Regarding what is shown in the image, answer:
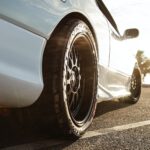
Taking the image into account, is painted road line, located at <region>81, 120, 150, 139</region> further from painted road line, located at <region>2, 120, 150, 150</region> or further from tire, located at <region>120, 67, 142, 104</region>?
tire, located at <region>120, 67, 142, 104</region>

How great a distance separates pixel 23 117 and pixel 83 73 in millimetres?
741

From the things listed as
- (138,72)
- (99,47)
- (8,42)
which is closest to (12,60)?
(8,42)

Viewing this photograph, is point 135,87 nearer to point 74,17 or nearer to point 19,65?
point 74,17

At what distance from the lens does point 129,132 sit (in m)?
3.63

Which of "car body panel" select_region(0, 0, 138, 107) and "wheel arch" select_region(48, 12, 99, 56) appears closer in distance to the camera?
"car body panel" select_region(0, 0, 138, 107)

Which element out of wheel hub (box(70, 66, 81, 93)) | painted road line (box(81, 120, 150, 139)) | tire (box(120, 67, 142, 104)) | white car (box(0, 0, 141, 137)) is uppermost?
white car (box(0, 0, 141, 137))

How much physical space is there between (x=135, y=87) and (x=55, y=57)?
3.93 meters

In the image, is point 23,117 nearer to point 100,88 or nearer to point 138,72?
point 100,88

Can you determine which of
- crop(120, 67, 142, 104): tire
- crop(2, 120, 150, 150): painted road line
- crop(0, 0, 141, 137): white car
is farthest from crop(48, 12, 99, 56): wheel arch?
crop(120, 67, 142, 104): tire

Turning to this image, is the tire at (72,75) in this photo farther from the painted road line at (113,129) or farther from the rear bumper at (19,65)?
the rear bumper at (19,65)

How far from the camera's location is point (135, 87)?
6.80 m

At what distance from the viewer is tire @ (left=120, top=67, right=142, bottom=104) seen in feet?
21.2

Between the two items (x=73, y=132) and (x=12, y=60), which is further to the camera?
(x=73, y=132)

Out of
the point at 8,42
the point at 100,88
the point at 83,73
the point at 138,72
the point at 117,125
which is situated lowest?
the point at 138,72
